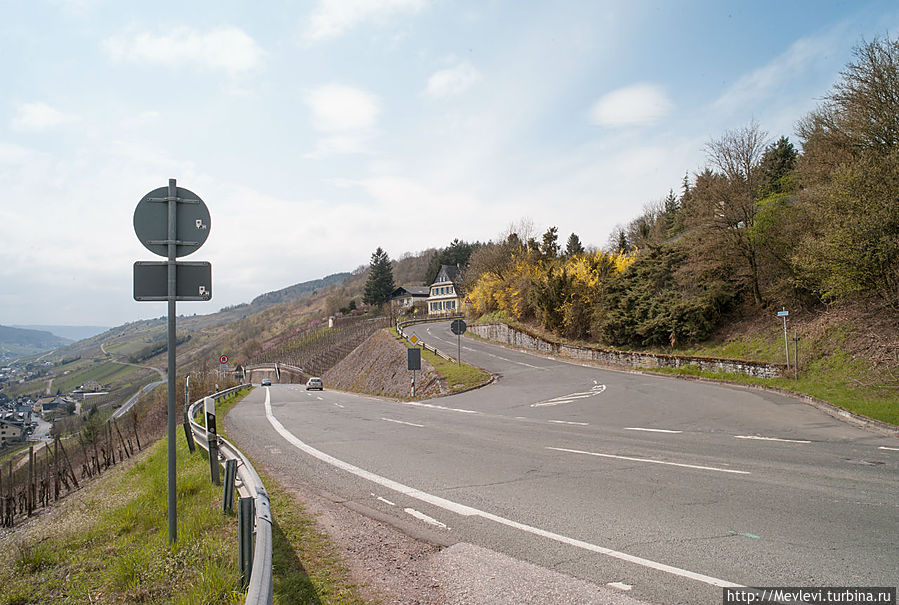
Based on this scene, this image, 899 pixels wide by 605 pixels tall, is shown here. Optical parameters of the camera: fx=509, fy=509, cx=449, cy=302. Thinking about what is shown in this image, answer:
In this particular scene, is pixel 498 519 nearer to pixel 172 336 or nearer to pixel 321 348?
pixel 172 336

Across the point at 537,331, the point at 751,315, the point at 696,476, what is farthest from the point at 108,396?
the point at 696,476

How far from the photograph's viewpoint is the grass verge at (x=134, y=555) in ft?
14.7

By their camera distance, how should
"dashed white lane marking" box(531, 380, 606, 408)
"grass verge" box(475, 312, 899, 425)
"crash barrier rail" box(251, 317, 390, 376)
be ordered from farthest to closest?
1. "crash barrier rail" box(251, 317, 390, 376)
2. "dashed white lane marking" box(531, 380, 606, 408)
3. "grass verge" box(475, 312, 899, 425)

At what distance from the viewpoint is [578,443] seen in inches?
424

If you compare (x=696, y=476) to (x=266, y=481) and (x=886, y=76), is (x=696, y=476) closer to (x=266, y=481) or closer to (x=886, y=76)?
(x=266, y=481)

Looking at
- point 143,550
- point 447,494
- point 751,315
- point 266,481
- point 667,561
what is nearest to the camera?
point 667,561

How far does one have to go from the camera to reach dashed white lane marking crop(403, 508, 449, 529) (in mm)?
5702

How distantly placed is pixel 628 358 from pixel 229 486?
91.1 feet

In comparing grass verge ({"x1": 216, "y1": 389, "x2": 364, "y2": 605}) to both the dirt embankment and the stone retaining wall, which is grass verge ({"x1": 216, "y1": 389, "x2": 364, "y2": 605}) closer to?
the dirt embankment

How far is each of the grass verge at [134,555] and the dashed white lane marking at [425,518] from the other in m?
1.99

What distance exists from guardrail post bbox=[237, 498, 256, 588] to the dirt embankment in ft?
74.1

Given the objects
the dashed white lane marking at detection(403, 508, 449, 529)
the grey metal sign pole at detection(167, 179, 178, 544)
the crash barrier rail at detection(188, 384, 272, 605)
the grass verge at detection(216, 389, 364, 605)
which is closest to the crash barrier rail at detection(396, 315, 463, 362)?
the dashed white lane marking at detection(403, 508, 449, 529)

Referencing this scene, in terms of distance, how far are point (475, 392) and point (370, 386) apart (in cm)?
1796

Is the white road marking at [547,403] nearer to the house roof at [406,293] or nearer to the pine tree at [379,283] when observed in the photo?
the pine tree at [379,283]
